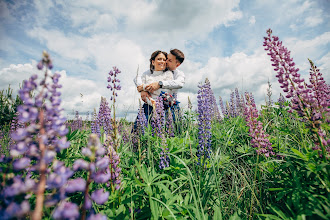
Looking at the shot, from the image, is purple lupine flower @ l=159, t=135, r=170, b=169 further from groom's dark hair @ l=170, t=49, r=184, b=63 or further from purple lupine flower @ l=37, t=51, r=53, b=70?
groom's dark hair @ l=170, t=49, r=184, b=63

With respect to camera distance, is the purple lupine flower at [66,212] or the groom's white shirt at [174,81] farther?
the groom's white shirt at [174,81]

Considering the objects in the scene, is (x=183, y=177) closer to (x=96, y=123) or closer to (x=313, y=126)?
(x=313, y=126)

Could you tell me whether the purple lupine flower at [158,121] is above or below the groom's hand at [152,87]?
below

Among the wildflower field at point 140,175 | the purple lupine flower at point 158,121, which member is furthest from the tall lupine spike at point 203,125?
the purple lupine flower at point 158,121

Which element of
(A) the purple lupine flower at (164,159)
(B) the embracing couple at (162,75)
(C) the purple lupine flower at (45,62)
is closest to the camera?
(C) the purple lupine flower at (45,62)

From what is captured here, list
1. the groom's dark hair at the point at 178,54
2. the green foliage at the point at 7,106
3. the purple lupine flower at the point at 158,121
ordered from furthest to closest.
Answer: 1. the green foliage at the point at 7,106
2. the groom's dark hair at the point at 178,54
3. the purple lupine flower at the point at 158,121

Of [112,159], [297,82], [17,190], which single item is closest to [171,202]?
[112,159]

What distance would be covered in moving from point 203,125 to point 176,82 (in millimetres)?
3025

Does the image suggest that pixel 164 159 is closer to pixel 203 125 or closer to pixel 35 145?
pixel 203 125

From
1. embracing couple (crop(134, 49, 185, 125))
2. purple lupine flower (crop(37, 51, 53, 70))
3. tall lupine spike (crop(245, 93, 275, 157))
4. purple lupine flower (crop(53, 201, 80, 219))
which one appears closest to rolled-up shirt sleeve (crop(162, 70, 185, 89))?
embracing couple (crop(134, 49, 185, 125))

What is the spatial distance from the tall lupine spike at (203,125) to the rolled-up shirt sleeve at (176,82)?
96.7 inches

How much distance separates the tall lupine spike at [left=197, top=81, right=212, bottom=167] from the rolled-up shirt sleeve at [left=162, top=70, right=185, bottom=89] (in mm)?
2457

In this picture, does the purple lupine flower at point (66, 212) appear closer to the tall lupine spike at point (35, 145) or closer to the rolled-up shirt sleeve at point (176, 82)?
the tall lupine spike at point (35, 145)

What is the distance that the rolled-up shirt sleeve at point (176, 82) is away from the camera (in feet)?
17.6
